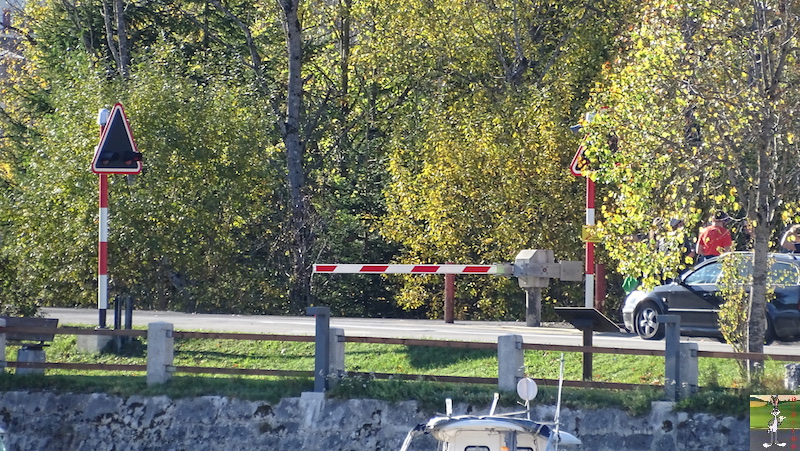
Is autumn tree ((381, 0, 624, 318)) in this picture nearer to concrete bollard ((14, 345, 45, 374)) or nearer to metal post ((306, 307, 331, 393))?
concrete bollard ((14, 345, 45, 374))

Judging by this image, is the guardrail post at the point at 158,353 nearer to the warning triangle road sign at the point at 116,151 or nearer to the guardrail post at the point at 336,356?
the guardrail post at the point at 336,356

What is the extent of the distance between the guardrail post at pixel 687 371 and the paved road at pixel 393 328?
3.41m

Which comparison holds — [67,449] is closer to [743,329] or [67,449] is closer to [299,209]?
[743,329]

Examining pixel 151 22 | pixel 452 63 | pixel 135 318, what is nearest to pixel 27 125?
pixel 151 22

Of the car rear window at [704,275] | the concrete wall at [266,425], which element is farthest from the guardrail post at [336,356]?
the car rear window at [704,275]

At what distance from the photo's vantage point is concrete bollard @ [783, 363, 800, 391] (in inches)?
520

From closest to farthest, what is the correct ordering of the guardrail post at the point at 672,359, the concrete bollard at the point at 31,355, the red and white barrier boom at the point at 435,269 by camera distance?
the guardrail post at the point at 672,359
the concrete bollard at the point at 31,355
the red and white barrier boom at the point at 435,269

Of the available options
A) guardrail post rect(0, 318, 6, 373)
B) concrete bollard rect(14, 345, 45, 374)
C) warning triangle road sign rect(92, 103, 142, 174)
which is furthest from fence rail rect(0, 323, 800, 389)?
warning triangle road sign rect(92, 103, 142, 174)

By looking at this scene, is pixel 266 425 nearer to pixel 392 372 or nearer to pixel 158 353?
pixel 158 353

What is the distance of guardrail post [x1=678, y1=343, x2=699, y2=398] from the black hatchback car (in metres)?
3.57

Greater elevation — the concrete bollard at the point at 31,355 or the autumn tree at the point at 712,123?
the autumn tree at the point at 712,123

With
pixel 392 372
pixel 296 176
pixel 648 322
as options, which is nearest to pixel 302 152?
pixel 296 176

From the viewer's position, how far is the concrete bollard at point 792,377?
1322 centimetres

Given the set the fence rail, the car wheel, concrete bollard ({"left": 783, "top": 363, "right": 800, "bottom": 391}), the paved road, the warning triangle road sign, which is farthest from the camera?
the car wheel
